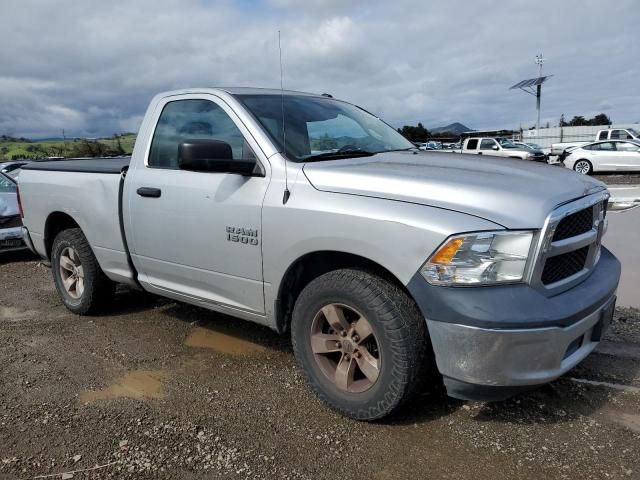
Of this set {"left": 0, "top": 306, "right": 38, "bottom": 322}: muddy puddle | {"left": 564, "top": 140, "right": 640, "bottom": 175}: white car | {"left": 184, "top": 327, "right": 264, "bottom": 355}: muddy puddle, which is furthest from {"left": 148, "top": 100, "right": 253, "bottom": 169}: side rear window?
{"left": 564, "top": 140, "right": 640, "bottom": 175}: white car

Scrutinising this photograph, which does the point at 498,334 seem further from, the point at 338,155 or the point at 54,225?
the point at 54,225

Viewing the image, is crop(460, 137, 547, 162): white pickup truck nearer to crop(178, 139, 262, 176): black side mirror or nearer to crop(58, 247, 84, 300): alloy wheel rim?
crop(58, 247, 84, 300): alloy wheel rim

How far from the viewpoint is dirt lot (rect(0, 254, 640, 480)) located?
278 centimetres

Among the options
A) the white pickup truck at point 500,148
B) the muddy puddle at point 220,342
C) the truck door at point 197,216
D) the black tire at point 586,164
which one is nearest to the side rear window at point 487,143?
the white pickup truck at point 500,148

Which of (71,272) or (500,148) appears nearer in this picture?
(71,272)

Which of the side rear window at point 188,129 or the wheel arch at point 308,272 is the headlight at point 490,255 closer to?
the wheel arch at point 308,272

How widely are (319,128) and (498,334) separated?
78.6 inches

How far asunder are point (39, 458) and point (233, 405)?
1.07m

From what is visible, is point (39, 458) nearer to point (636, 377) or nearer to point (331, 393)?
point (331, 393)

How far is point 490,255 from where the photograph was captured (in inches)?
101

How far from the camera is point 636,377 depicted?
3.70 m

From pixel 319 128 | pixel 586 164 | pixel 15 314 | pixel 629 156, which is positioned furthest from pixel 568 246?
pixel 586 164

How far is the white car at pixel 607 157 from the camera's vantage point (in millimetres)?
22875

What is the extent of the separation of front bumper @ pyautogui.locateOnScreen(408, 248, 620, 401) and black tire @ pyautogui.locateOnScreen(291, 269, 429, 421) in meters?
0.12
